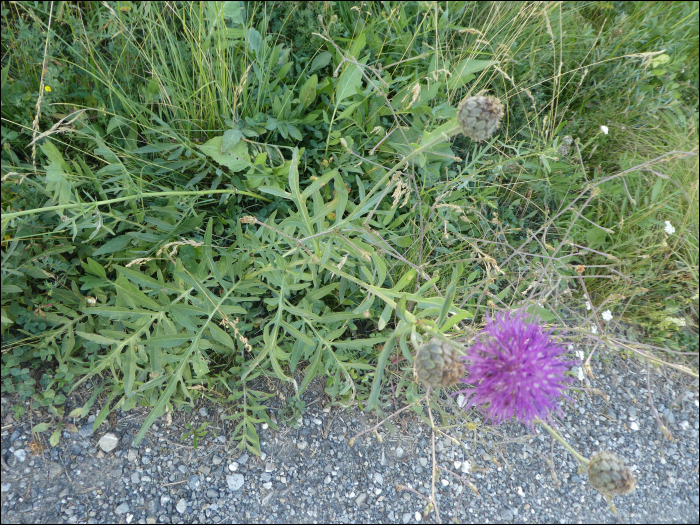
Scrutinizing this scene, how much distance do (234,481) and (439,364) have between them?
4.28ft

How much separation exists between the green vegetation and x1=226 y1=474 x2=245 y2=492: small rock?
0.21m

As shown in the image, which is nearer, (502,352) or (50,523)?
(502,352)

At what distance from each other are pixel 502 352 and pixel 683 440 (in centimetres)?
235

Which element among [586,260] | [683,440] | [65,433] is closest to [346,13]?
[586,260]

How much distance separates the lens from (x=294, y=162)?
156 centimetres

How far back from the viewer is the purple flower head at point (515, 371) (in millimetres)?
1291

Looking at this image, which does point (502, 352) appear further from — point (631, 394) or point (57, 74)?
point (57, 74)

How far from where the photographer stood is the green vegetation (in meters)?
1.75

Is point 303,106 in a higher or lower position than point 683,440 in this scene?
higher

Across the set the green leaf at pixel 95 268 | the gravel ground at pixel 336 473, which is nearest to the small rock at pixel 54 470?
the gravel ground at pixel 336 473

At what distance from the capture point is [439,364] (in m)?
1.23

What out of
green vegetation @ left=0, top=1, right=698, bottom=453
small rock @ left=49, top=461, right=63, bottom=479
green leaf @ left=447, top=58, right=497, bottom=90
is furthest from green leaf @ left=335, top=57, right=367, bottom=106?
small rock @ left=49, top=461, right=63, bottom=479

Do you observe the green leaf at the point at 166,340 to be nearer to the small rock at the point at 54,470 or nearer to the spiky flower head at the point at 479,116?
the small rock at the point at 54,470

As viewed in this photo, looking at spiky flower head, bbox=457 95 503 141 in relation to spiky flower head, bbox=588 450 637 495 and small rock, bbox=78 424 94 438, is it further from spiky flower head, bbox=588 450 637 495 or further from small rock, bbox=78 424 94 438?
small rock, bbox=78 424 94 438
